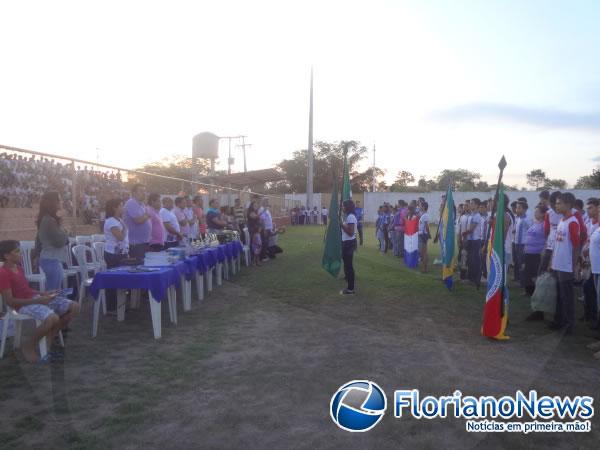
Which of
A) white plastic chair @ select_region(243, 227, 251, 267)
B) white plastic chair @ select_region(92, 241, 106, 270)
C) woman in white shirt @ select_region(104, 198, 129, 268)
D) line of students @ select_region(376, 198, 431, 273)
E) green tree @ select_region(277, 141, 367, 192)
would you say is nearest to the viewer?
woman in white shirt @ select_region(104, 198, 129, 268)

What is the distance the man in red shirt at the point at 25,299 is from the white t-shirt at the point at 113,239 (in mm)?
1656

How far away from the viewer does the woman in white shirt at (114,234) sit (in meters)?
6.32

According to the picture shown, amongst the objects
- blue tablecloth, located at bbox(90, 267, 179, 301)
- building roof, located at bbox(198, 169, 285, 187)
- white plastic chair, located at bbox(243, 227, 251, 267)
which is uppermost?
building roof, located at bbox(198, 169, 285, 187)

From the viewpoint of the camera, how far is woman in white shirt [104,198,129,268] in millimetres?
6324

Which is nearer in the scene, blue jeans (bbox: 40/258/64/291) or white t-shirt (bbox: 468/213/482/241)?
blue jeans (bbox: 40/258/64/291)

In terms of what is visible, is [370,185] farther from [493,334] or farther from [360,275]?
[493,334]

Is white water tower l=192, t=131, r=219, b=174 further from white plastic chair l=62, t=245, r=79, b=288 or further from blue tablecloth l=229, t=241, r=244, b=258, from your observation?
white plastic chair l=62, t=245, r=79, b=288

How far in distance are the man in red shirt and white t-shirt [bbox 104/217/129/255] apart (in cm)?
166

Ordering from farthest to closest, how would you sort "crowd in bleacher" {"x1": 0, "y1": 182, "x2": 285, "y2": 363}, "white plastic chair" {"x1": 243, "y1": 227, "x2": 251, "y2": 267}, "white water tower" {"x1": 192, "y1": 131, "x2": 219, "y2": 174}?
"white water tower" {"x1": 192, "y1": 131, "x2": 219, "y2": 174}
"white plastic chair" {"x1": 243, "y1": 227, "x2": 251, "y2": 267}
"crowd in bleacher" {"x1": 0, "y1": 182, "x2": 285, "y2": 363}

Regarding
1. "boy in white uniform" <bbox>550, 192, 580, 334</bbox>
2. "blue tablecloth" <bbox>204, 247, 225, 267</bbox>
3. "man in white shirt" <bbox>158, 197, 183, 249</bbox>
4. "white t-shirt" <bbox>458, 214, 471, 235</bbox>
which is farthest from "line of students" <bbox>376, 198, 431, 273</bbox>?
"man in white shirt" <bbox>158, 197, 183, 249</bbox>

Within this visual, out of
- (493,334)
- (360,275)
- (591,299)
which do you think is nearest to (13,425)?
(493,334)

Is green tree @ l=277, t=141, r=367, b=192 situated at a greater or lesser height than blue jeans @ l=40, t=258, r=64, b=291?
greater

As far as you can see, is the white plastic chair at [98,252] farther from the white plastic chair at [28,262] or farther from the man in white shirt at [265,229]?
the man in white shirt at [265,229]

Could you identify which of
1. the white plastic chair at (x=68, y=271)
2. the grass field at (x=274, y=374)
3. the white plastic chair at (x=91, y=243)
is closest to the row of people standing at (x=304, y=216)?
the white plastic chair at (x=91, y=243)
